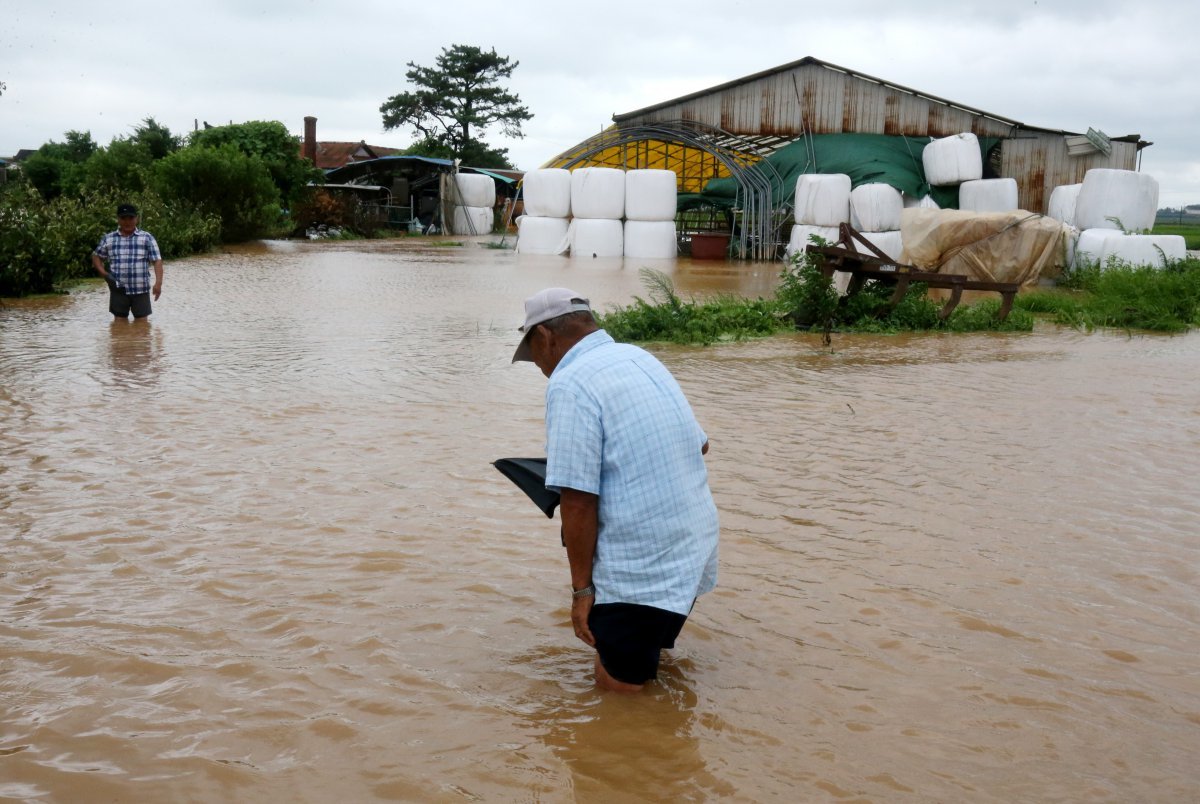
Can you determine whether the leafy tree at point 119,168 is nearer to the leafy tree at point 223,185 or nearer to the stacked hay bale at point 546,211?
the leafy tree at point 223,185

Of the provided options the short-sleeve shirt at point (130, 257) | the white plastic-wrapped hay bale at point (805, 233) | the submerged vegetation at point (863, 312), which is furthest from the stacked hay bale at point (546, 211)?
the short-sleeve shirt at point (130, 257)

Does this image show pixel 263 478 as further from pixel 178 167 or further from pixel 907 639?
pixel 178 167

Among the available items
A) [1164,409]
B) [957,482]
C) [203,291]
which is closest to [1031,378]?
[1164,409]

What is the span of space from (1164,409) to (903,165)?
21.2m

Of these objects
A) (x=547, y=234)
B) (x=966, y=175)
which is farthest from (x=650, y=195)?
(x=966, y=175)

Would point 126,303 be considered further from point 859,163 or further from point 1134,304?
point 859,163

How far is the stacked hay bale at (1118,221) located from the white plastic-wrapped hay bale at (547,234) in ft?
43.0

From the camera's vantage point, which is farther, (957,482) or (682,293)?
(682,293)

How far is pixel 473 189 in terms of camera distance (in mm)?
45062

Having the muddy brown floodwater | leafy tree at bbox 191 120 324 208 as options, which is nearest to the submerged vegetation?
the muddy brown floodwater

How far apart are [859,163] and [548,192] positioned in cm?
815

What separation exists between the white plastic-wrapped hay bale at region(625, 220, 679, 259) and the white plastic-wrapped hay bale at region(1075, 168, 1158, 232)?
11.2 metres

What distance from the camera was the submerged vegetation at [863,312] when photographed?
41.9ft

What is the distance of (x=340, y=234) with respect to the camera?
3712 cm
